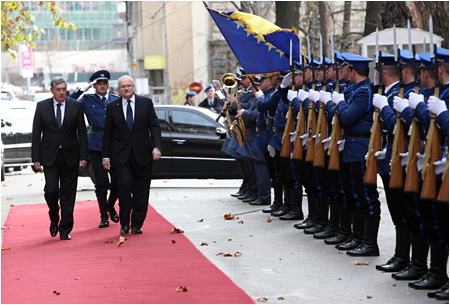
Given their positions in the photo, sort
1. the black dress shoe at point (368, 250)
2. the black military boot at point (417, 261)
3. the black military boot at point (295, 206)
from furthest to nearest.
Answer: the black military boot at point (295, 206) < the black dress shoe at point (368, 250) < the black military boot at point (417, 261)

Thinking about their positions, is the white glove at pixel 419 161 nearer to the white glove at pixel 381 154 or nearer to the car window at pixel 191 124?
the white glove at pixel 381 154

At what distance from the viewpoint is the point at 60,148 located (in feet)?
34.2

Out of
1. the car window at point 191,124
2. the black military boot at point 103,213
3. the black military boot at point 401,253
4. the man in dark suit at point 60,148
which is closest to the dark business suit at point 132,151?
the man in dark suit at point 60,148

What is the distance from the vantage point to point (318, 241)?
382 inches

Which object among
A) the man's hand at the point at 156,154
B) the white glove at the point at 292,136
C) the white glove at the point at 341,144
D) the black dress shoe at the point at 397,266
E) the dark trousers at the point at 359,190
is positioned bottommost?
the black dress shoe at the point at 397,266

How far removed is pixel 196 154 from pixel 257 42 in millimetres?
4122

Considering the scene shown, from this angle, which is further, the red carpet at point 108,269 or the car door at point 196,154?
the car door at point 196,154

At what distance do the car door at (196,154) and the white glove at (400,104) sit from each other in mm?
9023

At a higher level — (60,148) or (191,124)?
(60,148)

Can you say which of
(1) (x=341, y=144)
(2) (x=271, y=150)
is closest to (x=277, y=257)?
(1) (x=341, y=144)

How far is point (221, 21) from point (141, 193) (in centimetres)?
352

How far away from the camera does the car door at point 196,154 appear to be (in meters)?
16.1

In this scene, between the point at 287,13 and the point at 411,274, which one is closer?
the point at 411,274

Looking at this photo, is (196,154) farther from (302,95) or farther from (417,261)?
(417,261)
